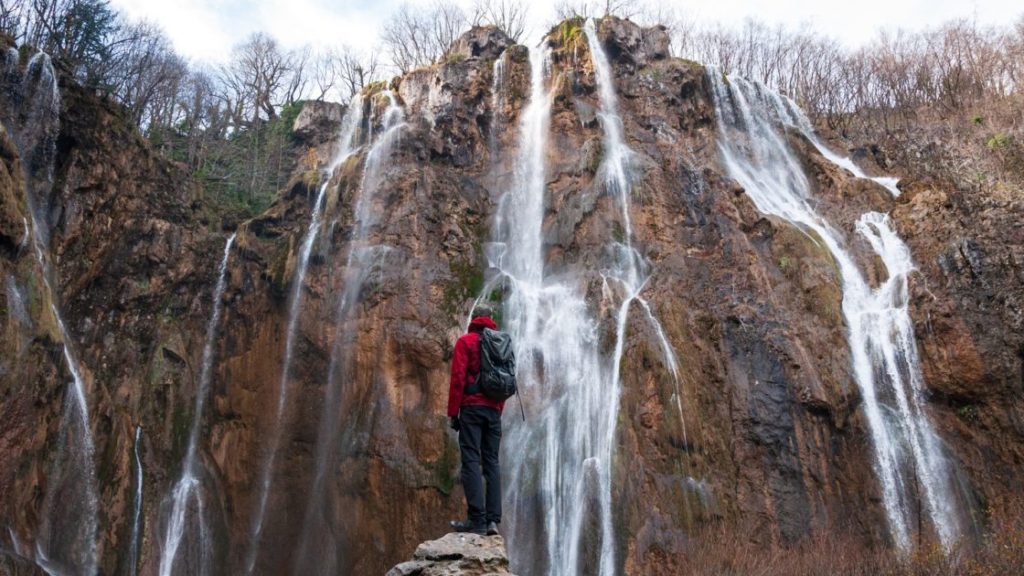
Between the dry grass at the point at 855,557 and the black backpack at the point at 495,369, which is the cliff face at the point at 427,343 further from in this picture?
the black backpack at the point at 495,369

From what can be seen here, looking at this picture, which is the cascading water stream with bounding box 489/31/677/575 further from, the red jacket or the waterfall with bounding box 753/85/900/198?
the red jacket

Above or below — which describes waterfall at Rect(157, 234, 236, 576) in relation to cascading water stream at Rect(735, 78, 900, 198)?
below

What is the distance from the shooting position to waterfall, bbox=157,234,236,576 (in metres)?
16.5

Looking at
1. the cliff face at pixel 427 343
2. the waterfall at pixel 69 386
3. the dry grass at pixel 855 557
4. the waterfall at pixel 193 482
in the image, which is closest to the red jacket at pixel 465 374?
the dry grass at pixel 855 557

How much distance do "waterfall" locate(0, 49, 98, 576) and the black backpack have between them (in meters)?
12.1

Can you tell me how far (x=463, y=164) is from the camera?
23.0 metres

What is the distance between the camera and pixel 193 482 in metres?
17.4

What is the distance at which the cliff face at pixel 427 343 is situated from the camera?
14.3 m

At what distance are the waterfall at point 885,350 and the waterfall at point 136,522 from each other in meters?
16.3

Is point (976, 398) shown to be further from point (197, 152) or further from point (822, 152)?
point (197, 152)

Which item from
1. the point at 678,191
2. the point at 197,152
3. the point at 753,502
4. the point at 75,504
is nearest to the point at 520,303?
the point at 678,191

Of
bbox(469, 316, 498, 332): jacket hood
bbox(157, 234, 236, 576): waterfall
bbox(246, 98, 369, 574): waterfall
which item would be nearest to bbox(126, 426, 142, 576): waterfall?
bbox(157, 234, 236, 576): waterfall

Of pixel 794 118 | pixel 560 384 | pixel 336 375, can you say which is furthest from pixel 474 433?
pixel 794 118

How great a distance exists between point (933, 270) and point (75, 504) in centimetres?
2047
